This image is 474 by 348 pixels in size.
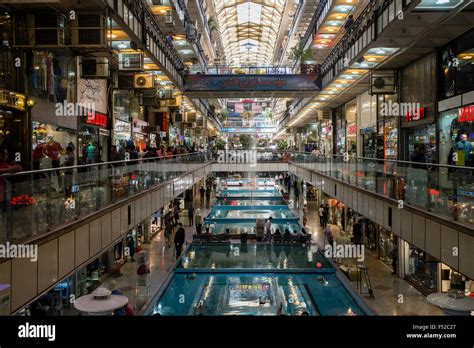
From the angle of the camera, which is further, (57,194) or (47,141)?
(47,141)

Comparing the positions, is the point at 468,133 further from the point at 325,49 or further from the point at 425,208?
the point at 325,49

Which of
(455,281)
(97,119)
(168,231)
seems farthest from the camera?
(168,231)

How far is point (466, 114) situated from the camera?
14.7 m

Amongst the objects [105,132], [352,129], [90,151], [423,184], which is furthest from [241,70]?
[423,184]

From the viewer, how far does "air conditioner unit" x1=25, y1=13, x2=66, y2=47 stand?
1317 cm

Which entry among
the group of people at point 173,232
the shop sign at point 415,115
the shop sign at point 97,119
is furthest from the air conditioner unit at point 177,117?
the shop sign at point 415,115

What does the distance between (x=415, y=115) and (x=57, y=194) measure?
1495 centimetres

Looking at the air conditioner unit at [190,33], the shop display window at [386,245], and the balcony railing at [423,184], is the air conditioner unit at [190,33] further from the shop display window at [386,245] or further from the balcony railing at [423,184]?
the balcony railing at [423,184]

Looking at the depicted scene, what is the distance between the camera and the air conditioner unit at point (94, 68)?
54.2 ft

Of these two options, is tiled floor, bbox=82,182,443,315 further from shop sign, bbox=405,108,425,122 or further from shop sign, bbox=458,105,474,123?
shop sign, bbox=405,108,425,122

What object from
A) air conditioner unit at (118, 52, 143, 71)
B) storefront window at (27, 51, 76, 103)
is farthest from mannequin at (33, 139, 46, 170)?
air conditioner unit at (118, 52, 143, 71)

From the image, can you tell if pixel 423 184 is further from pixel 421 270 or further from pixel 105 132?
pixel 105 132

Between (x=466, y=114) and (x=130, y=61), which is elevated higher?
(x=130, y=61)

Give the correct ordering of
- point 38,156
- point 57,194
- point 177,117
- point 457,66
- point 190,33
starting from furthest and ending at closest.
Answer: point 177,117, point 190,33, point 457,66, point 38,156, point 57,194
